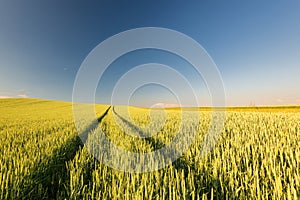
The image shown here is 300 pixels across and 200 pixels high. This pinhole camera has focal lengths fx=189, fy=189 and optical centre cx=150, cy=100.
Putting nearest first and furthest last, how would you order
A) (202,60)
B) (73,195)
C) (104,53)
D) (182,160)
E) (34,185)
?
1. (73,195)
2. (34,185)
3. (182,160)
4. (202,60)
5. (104,53)

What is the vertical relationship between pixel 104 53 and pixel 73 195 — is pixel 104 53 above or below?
above

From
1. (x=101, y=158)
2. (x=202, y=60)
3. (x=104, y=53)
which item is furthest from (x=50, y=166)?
(x=104, y=53)

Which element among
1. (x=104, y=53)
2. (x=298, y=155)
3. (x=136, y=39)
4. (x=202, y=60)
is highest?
(x=136, y=39)

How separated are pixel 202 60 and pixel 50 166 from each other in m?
5.14

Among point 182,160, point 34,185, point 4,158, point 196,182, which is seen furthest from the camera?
point 182,160

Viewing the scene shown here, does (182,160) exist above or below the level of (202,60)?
below

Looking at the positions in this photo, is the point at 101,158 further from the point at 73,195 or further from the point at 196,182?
the point at 196,182

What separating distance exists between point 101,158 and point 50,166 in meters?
0.87

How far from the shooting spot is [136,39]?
947 centimetres

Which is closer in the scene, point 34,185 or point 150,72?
point 34,185

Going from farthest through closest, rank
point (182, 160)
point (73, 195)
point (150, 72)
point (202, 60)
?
point (150, 72)
point (202, 60)
point (182, 160)
point (73, 195)

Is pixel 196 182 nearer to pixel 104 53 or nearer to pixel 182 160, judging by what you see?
pixel 182 160

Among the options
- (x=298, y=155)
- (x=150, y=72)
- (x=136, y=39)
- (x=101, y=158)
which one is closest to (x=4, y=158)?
(x=101, y=158)

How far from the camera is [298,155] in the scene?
2729 millimetres
